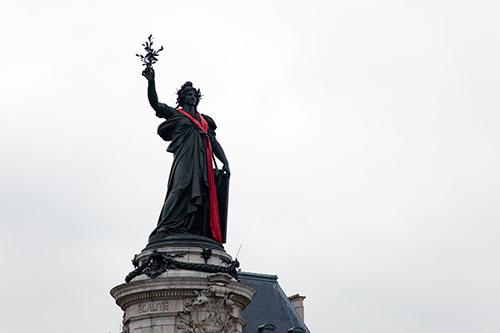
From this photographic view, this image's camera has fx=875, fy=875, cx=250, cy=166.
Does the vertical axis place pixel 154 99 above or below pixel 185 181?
above

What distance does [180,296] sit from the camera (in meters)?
20.9

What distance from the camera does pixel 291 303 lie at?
45969 mm

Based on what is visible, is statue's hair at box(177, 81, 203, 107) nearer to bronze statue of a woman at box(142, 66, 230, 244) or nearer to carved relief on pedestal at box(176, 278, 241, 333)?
bronze statue of a woman at box(142, 66, 230, 244)

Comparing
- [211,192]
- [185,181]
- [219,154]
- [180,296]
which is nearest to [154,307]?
[180,296]

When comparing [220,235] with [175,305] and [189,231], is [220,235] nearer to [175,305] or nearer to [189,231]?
[189,231]

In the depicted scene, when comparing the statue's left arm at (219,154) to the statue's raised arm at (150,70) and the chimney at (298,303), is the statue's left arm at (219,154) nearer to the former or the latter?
the statue's raised arm at (150,70)

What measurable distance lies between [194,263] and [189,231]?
1.28 m

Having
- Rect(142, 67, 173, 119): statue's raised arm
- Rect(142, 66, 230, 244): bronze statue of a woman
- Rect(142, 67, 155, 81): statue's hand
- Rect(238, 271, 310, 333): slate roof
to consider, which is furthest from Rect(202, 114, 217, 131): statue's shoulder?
Rect(238, 271, 310, 333): slate roof

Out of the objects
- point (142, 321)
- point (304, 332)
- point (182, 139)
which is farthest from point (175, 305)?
point (304, 332)

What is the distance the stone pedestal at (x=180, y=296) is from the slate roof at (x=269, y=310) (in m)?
18.8

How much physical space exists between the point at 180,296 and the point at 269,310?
2238 cm

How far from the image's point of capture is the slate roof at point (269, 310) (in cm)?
4109

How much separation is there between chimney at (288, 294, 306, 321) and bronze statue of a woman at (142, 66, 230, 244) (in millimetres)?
23242

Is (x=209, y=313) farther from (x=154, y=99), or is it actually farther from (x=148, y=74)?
(x=148, y=74)
